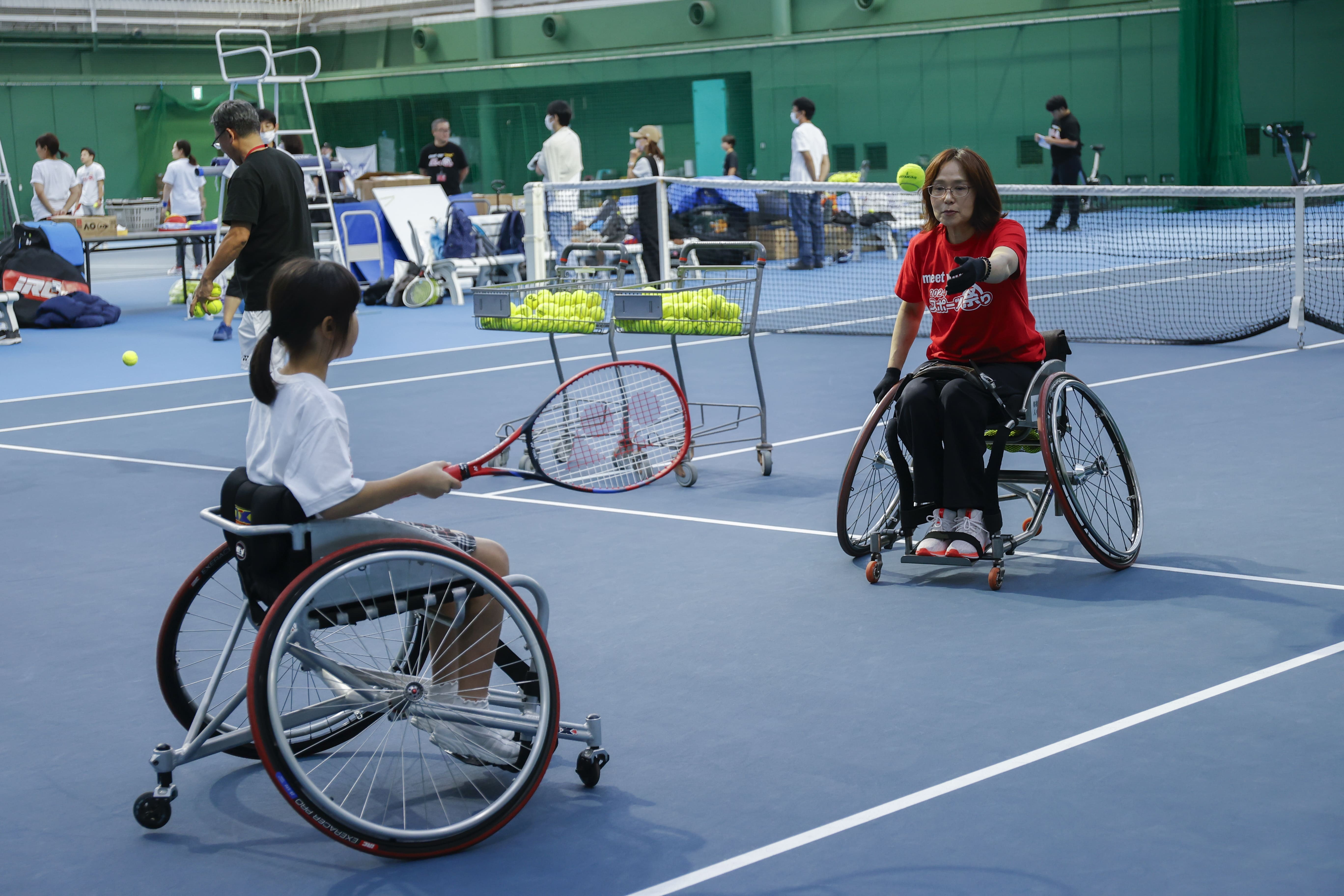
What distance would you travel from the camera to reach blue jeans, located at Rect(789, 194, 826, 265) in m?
15.6

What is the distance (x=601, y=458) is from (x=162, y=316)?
10300 millimetres

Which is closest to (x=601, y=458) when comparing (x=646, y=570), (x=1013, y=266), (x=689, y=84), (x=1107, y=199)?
(x=646, y=570)

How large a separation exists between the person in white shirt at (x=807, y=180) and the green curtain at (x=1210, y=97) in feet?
23.3

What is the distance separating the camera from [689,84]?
26688 millimetres

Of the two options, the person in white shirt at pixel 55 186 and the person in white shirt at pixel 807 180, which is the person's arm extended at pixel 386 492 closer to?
the person in white shirt at pixel 807 180

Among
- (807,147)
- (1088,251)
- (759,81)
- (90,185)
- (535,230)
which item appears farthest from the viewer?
(759,81)

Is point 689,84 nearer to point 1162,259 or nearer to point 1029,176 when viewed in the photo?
point 1029,176

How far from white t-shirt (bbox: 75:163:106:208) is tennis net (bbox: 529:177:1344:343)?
20.1 ft

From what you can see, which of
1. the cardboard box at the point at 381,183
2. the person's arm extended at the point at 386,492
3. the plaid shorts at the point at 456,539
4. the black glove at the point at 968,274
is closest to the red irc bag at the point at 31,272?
the cardboard box at the point at 381,183

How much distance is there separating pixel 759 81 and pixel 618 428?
21141 mm

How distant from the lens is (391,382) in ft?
31.1

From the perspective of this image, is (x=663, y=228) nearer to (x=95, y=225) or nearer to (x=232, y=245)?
(x=95, y=225)

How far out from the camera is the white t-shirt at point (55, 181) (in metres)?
16.2

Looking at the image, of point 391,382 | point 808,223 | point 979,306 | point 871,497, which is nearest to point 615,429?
point 871,497
